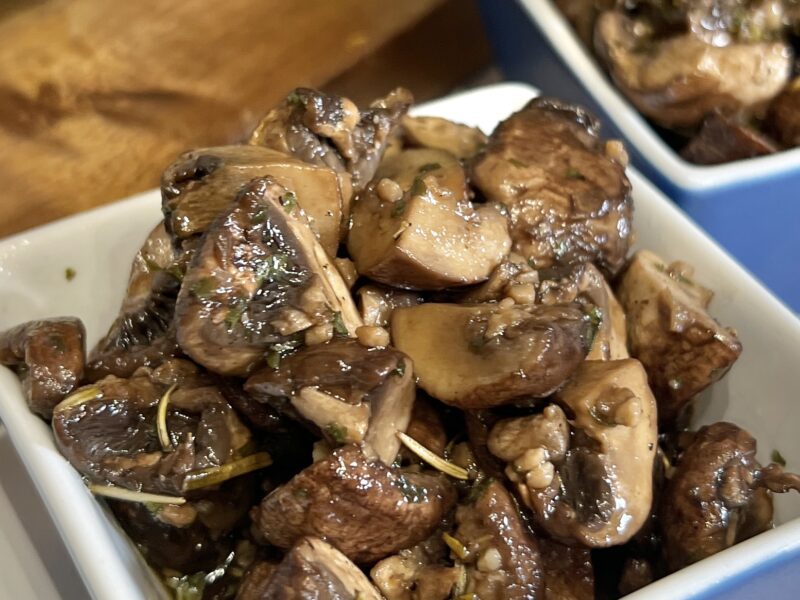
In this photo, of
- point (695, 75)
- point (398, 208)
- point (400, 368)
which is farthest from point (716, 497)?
point (695, 75)

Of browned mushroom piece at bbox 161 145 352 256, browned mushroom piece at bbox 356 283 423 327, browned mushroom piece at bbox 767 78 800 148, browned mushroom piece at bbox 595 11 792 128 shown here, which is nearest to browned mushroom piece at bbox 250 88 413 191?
browned mushroom piece at bbox 161 145 352 256

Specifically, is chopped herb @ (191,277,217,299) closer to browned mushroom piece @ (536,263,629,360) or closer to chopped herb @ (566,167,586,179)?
browned mushroom piece @ (536,263,629,360)

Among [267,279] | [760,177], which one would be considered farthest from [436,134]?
[760,177]

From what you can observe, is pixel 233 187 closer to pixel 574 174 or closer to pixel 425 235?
pixel 425 235

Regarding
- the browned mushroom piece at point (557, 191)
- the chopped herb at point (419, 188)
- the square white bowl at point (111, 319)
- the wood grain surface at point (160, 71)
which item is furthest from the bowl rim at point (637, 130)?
the chopped herb at point (419, 188)

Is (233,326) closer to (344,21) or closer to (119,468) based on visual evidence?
(119,468)

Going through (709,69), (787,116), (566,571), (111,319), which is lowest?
(566,571)
